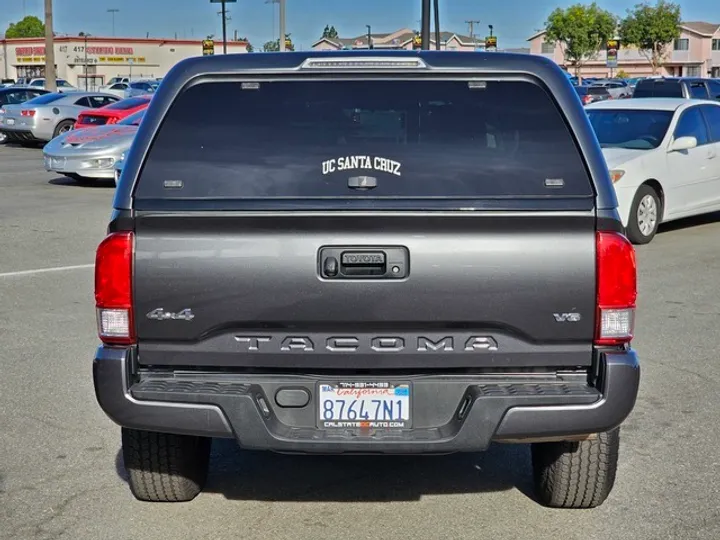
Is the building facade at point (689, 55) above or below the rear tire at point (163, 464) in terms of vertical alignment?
above

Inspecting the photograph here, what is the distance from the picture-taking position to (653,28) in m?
92.9

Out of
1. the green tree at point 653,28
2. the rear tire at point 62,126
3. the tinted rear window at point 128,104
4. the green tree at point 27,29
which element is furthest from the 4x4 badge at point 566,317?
the green tree at point 27,29

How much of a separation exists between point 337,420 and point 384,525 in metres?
0.75

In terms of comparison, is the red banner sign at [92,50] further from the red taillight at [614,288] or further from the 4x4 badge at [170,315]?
the red taillight at [614,288]

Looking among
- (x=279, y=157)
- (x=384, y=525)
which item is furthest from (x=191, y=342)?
(x=384, y=525)

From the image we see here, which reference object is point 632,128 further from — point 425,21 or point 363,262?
point 425,21

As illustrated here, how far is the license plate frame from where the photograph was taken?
405cm

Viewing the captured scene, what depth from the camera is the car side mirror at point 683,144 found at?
12432mm

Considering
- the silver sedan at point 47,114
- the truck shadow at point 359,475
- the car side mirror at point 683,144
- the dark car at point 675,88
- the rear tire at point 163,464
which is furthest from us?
the dark car at point 675,88

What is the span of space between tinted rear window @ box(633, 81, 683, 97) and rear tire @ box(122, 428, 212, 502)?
2470cm

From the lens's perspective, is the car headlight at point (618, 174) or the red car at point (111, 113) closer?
the car headlight at point (618, 174)

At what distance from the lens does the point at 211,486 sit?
16.5 ft

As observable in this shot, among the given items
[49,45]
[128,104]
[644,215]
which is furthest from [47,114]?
[644,215]

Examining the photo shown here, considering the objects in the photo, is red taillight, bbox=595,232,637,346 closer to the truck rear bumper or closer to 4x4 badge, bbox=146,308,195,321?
the truck rear bumper
